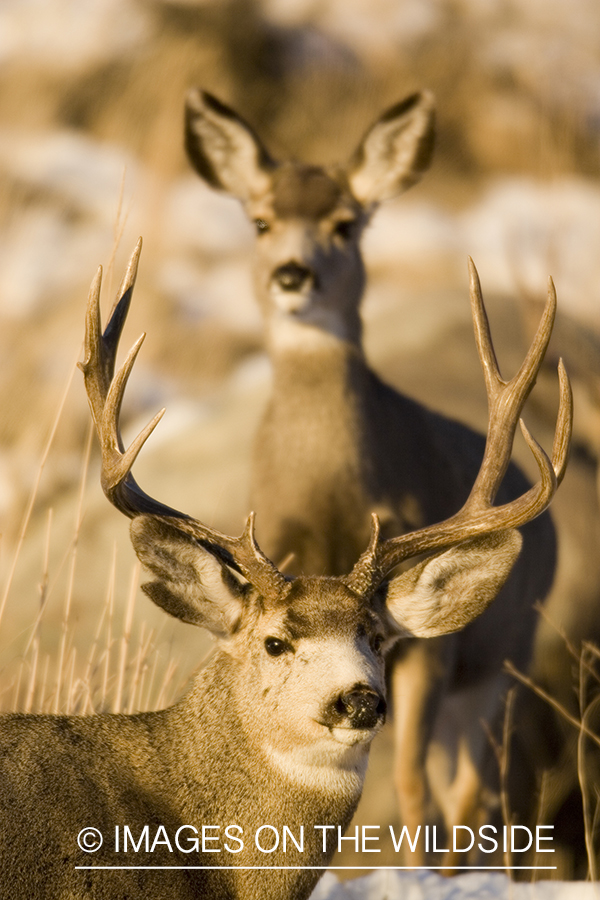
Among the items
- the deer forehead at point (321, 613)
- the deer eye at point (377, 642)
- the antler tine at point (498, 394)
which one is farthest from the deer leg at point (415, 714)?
the deer forehead at point (321, 613)

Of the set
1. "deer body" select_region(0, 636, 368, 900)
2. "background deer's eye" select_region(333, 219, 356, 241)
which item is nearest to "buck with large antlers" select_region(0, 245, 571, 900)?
"deer body" select_region(0, 636, 368, 900)

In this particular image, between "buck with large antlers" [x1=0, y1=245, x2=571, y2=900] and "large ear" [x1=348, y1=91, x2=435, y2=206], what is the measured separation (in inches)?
114

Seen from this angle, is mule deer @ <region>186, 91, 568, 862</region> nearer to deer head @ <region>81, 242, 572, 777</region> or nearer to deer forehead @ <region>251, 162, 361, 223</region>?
deer forehead @ <region>251, 162, 361, 223</region>

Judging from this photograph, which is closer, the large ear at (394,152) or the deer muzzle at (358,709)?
the deer muzzle at (358,709)

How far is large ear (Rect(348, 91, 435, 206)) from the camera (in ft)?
21.5

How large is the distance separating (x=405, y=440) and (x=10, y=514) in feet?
12.6

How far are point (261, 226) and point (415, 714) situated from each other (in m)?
2.30

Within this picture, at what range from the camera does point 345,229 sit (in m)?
6.19

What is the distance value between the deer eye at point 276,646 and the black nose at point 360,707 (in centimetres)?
27

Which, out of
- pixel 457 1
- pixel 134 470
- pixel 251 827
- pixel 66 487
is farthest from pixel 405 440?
pixel 457 1

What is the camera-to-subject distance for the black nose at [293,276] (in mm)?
5820

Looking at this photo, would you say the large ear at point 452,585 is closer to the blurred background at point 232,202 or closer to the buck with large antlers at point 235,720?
the buck with large antlers at point 235,720

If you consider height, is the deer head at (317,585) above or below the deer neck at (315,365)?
below

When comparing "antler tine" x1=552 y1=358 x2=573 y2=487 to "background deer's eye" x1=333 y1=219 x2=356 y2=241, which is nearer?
"antler tine" x1=552 y1=358 x2=573 y2=487
